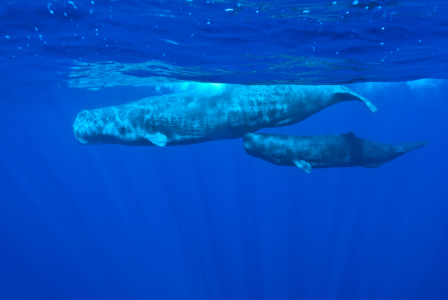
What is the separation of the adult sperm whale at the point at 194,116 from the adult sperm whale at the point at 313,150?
3.19 feet

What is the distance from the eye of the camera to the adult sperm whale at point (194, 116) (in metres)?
9.30

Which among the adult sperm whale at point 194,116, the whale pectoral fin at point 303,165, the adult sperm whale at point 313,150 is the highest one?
the adult sperm whale at point 194,116

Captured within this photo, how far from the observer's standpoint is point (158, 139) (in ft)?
29.0

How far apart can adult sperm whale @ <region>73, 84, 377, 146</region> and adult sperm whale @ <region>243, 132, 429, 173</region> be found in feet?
3.19

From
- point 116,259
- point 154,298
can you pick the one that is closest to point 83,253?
point 116,259

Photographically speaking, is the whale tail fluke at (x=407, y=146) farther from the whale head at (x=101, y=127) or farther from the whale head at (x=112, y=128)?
the whale head at (x=101, y=127)

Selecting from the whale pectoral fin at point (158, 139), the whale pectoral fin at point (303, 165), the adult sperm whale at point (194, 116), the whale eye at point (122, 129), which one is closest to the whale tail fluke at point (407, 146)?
the adult sperm whale at point (194, 116)

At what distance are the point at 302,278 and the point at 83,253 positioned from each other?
26763 millimetres

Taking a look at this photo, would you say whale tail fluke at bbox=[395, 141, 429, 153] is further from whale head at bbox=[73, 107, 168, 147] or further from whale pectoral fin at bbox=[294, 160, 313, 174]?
whale head at bbox=[73, 107, 168, 147]

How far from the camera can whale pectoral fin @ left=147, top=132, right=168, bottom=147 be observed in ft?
28.6

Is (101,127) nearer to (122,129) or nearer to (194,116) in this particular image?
(122,129)

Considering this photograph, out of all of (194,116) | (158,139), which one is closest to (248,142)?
(194,116)

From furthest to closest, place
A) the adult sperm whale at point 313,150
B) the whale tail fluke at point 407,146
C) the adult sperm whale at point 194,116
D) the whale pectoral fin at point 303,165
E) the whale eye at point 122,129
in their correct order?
the whale tail fluke at point 407,146, the whale eye at point 122,129, the adult sperm whale at point 194,116, the adult sperm whale at point 313,150, the whale pectoral fin at point 303,165

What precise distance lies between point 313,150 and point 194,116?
3.82 meters
